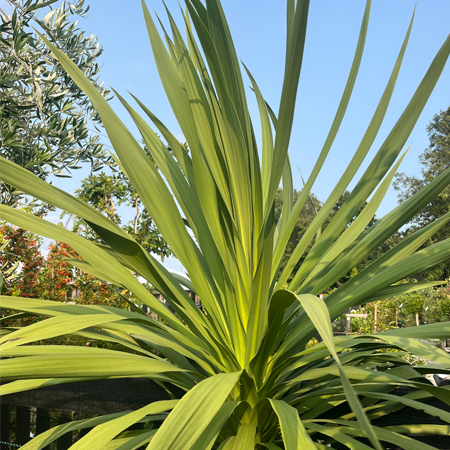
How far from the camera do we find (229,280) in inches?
34.3

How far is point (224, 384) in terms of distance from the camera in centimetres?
59

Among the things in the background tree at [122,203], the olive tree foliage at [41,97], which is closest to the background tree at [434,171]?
the background tree at [122,203]

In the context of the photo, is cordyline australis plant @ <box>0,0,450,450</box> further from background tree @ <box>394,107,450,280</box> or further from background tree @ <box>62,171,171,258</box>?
background tree @ <box>394,107,450,280</box>

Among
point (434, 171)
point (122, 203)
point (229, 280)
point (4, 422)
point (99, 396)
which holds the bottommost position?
point (4, 422)

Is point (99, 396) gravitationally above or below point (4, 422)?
above

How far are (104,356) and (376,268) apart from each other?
0.77 meters

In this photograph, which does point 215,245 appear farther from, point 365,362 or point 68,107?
point 68,107

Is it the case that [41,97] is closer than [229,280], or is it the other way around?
[229,280]

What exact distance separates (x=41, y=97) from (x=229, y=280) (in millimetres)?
3480

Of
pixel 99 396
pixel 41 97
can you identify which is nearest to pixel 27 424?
pixel 99 396

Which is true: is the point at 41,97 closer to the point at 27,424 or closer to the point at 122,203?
the point at 122,203

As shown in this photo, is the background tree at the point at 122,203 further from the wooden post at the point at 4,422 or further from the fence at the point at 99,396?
the fence at the point at 99,396

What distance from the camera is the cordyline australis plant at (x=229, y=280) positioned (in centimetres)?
Result: 63

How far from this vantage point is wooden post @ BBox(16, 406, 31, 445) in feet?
4.39
